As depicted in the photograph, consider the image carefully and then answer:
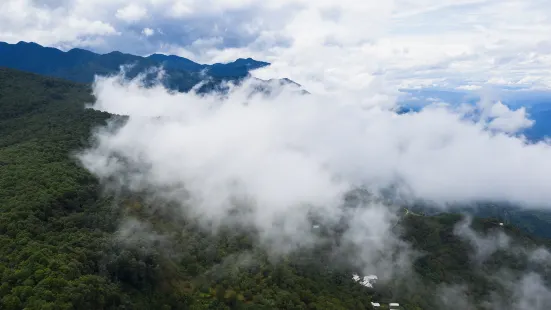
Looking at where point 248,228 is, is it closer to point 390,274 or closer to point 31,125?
point 390,274

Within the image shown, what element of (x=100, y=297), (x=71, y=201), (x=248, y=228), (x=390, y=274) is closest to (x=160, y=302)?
(x=100, y=297)

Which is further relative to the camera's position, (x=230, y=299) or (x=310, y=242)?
(x=310, y=242)

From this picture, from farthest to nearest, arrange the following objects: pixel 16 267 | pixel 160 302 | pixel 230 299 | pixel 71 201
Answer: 1. pixel 71 201
2. pixel 230 299
3. pixel 160 302
4. pixel 16 267

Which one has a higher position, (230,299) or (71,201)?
(71,201)

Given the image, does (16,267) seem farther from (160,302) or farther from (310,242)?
(310,242)

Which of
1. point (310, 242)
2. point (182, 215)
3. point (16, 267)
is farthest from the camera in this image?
point (310, 242)

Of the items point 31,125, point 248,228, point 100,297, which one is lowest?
point 248,228
